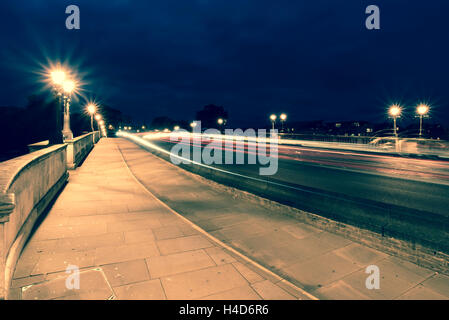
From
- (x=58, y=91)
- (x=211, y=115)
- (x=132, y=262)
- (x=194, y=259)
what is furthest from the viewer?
(x=211, y=115)

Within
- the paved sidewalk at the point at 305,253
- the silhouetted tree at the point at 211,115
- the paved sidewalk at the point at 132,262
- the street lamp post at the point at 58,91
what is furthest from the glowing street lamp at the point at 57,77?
the silhouetted tree at the point at 211,115

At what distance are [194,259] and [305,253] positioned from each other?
6.85 ft

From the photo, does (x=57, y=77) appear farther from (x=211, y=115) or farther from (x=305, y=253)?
(x=211, y=115)

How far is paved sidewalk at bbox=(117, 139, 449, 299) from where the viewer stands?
143 inches

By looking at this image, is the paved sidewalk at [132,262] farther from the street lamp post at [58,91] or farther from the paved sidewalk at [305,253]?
the street lamp post at [58,91]

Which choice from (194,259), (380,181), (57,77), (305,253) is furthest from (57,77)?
(380,181)

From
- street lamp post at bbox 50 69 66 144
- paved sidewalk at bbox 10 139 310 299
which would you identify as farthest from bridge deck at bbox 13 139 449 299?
street lamp post at bbox 50 69 66 144

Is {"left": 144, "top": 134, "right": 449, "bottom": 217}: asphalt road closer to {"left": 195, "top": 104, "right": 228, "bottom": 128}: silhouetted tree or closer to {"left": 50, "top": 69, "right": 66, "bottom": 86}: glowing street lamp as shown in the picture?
{"left": 50, "top": 69, "right": 66, "bottom": 86}: glowing street lamp

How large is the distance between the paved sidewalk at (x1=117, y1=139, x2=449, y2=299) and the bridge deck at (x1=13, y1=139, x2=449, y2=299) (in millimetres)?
18

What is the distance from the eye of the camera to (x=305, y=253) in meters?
4.68

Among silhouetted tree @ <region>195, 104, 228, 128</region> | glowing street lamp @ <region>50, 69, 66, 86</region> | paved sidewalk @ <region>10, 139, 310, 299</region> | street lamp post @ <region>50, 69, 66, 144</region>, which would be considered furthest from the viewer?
silhouetted tree @ <region>195, 104, 228, 128</region>

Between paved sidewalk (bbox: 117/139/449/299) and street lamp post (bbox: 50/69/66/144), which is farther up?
street lamp post (bbox: 50/69/66/144)

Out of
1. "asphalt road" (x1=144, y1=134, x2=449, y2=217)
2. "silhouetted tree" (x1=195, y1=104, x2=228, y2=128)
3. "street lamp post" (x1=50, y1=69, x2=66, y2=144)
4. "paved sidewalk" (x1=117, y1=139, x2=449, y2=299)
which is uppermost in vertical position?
"silhouetted tree" (x1=195, y1=104, x2=228, y2=128)
